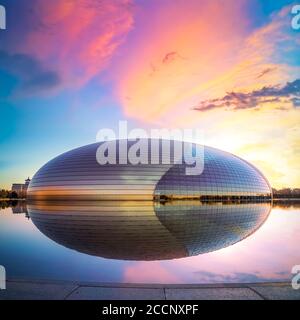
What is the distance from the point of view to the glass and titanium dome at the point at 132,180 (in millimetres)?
36688

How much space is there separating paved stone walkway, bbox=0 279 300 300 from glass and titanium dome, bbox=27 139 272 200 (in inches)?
1285

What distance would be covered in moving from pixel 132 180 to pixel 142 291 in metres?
33.4

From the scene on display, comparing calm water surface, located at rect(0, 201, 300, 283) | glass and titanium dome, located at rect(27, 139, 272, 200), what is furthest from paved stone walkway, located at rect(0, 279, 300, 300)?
glass and titanium dome, located at rect(27, 139, 272, 200)

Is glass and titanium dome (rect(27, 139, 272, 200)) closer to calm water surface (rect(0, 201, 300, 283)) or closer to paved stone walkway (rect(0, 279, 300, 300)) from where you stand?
calm water surface (rect(0, 201, 300, 283))

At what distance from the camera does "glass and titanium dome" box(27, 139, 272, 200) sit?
3669 cm

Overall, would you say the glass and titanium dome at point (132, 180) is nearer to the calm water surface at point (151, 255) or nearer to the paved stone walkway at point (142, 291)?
the calm water surface at point (151, 255)

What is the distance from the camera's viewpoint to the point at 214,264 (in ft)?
18.9

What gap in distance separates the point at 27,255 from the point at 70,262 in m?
1.37

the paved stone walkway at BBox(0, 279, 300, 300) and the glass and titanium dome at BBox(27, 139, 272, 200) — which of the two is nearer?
the paved stone walkway at BBox(0, 279, 300, 300)

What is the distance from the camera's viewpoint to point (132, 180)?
36.8 meters

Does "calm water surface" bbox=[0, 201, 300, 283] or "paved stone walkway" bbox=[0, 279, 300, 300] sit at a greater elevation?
"paved stone walkway" bbox=[0, 279, 300, 300]

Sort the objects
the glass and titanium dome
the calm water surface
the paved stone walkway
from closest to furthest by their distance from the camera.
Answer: the paved stone walkway, the calm water surface, the glass and titanium dome
